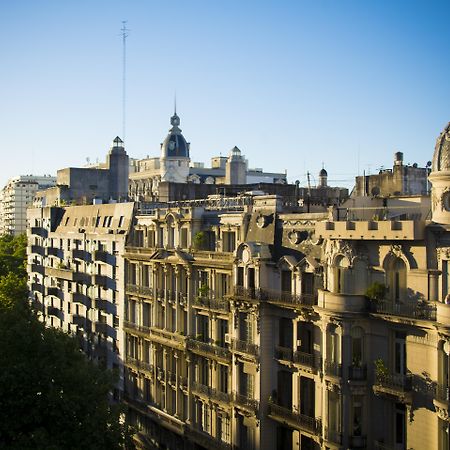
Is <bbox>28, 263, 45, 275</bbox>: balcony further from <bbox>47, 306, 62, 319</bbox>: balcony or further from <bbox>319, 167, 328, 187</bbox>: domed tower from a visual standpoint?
<bbox>319, 167, 328, 187</bbox>: domed tower

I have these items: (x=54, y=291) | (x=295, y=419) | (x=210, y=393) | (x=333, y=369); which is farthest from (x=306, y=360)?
(x=54, y=291)

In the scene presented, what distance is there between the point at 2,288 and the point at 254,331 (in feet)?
183

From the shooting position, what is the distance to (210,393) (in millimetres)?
53406

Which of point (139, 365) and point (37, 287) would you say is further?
point (37, 287)

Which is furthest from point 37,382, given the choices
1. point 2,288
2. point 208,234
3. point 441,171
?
point 2,288

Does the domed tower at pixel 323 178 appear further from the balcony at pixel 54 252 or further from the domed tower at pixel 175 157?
the domed tower at pixel 175 157

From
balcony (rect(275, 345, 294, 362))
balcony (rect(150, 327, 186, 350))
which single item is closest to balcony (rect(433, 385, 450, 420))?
balcony (rect(275, 345, 294, 362))

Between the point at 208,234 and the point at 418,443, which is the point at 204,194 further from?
the point at 418,443

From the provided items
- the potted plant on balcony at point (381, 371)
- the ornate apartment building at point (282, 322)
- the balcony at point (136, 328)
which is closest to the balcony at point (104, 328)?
the ornate apartment building at point (282, 322)

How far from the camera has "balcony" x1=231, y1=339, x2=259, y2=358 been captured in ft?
157

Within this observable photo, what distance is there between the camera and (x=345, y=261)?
40.5m

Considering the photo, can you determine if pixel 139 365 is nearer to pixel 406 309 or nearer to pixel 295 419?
pixel 295 419

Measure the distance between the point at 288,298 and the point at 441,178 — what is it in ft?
42.2

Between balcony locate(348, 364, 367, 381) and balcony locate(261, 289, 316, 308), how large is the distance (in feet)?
16.0
